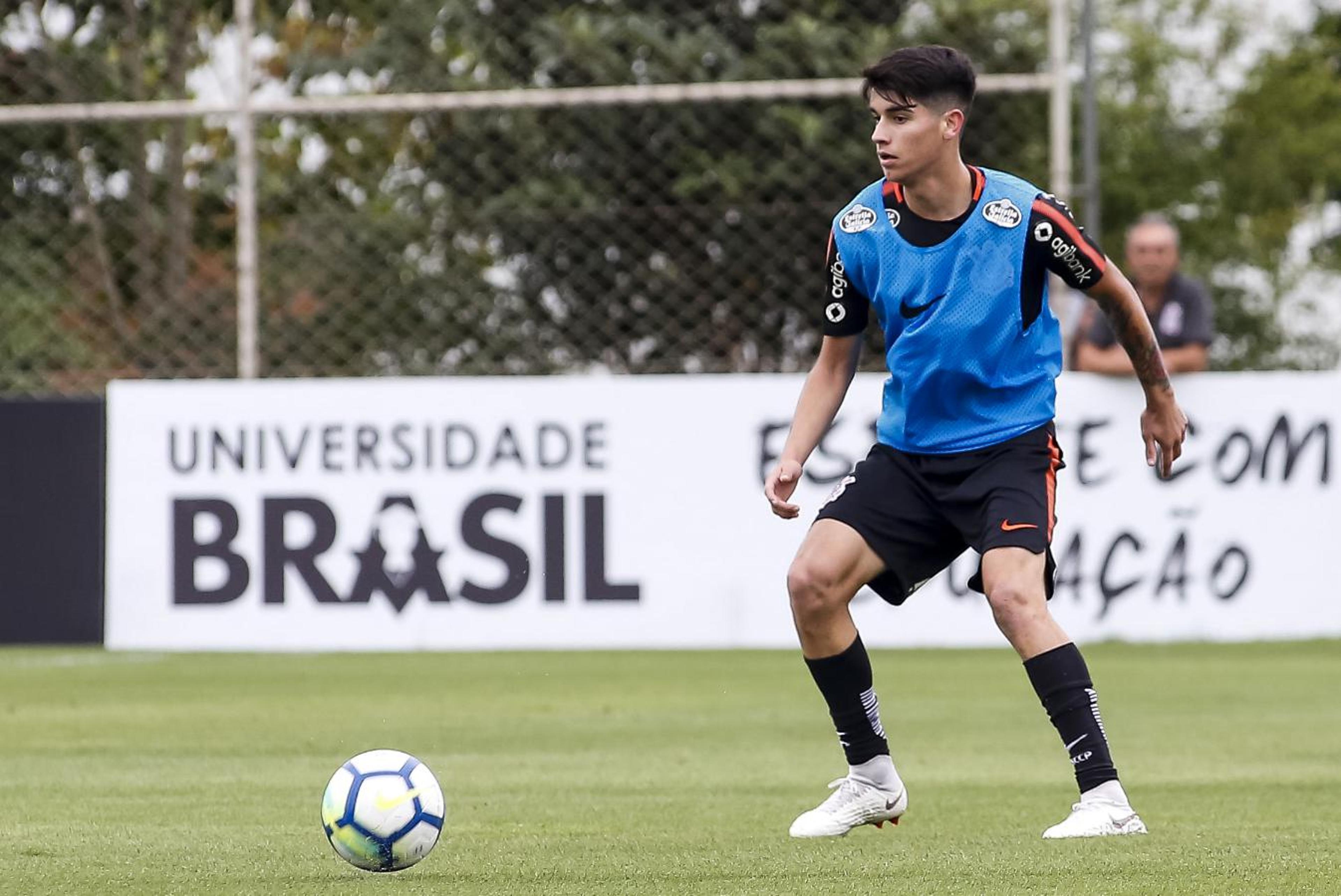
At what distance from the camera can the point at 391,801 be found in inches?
184

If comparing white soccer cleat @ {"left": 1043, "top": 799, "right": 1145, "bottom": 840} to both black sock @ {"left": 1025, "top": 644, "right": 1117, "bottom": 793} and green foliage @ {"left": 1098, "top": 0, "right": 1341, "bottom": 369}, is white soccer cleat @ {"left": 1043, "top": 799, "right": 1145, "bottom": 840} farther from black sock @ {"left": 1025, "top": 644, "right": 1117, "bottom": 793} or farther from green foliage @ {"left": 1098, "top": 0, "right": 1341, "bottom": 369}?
green foliage @ {"left": 1098, "top": 0, "right": 1341, "bottom": 369}

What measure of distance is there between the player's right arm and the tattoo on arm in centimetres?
57

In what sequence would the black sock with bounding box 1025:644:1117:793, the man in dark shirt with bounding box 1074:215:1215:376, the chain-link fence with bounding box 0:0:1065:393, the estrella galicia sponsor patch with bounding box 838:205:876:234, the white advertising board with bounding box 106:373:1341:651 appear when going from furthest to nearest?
the chain-link fence with bounding box 0:0:1065:393
the white advertising board with bounding box 106:373:1341:651
the man in dark shirt with bounding box 1074:215:1215:376
the estrella galicia sponsor patch with bounding box 838:205:876:234
the black sock with bounding box 1025:644:1117:793

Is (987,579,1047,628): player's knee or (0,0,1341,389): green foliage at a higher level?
(0,0,1341,389): green foliage

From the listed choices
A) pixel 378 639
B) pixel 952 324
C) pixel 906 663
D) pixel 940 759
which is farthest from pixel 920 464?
pixel 378 639

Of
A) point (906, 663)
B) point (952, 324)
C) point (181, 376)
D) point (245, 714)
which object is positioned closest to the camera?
point (952, 324)

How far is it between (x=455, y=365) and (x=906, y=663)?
3190 millimetres

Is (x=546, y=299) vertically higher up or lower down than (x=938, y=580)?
higher up

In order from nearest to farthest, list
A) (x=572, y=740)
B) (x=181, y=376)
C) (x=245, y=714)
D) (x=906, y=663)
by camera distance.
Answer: (x=572, y=740) → (x=245, y=714) → (x=906, y=663) → (x=181, y=376)

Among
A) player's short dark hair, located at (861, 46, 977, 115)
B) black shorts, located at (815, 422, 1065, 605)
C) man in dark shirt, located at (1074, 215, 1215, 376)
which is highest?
man in dark shirt, located at (1074, 215, 1215, 376)

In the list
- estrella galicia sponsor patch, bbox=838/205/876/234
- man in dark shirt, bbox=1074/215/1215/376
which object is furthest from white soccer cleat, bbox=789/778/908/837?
man in dark shirt, bbox=1074/215/1215/376

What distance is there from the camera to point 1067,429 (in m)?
11.9

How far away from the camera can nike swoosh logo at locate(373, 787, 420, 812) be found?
467 centimetres

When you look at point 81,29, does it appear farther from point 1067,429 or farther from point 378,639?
point 1067,429
